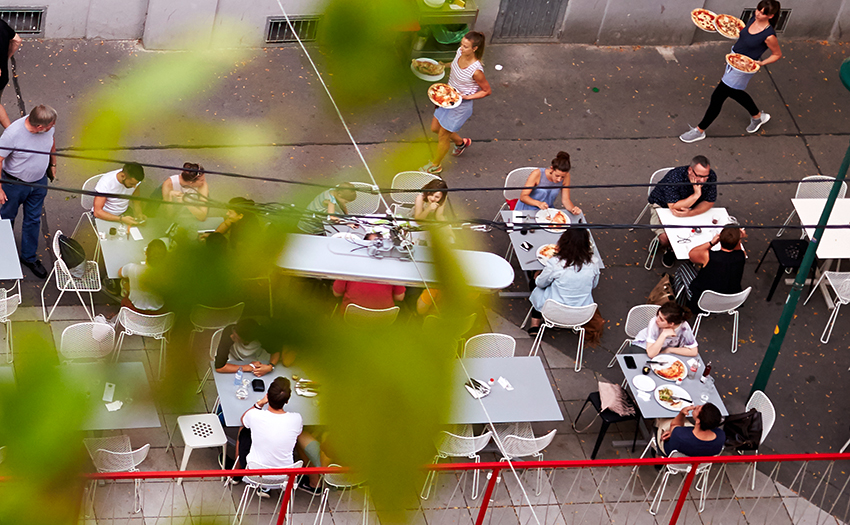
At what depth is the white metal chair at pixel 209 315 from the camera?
1358 mm

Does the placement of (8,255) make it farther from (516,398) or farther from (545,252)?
(545,252)

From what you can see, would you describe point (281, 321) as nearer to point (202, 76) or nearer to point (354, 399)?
point (354, 399)

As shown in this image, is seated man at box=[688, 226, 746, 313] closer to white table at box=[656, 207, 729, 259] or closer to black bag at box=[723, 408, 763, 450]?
white table at box=[656, 207, 729, 259]

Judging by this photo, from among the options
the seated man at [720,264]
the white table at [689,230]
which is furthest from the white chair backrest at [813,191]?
the seated man at [720,264]

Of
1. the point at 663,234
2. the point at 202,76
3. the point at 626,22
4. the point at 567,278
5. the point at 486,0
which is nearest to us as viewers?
the point at 202,76

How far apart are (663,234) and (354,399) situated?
7.85 meters

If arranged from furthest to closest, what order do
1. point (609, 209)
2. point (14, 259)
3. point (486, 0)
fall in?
1. point (609, 209)
2. point (14, 259)
3. point (486, 0)

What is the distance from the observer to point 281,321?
1386mm

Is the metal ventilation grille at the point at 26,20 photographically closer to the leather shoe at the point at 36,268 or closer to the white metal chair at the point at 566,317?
the leather shoe at the point at 36,268

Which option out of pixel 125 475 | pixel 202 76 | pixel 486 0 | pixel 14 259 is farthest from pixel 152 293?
pixel 14 259

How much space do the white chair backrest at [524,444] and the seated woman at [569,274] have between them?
134 cm

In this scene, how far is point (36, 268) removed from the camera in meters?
7.74

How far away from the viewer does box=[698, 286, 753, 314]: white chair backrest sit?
26.5ft

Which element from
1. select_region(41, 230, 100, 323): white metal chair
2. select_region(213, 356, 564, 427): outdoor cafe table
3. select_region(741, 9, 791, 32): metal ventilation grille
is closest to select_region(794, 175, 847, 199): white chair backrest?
select_region(741, 9, 791, 32): metal ventilation grille
